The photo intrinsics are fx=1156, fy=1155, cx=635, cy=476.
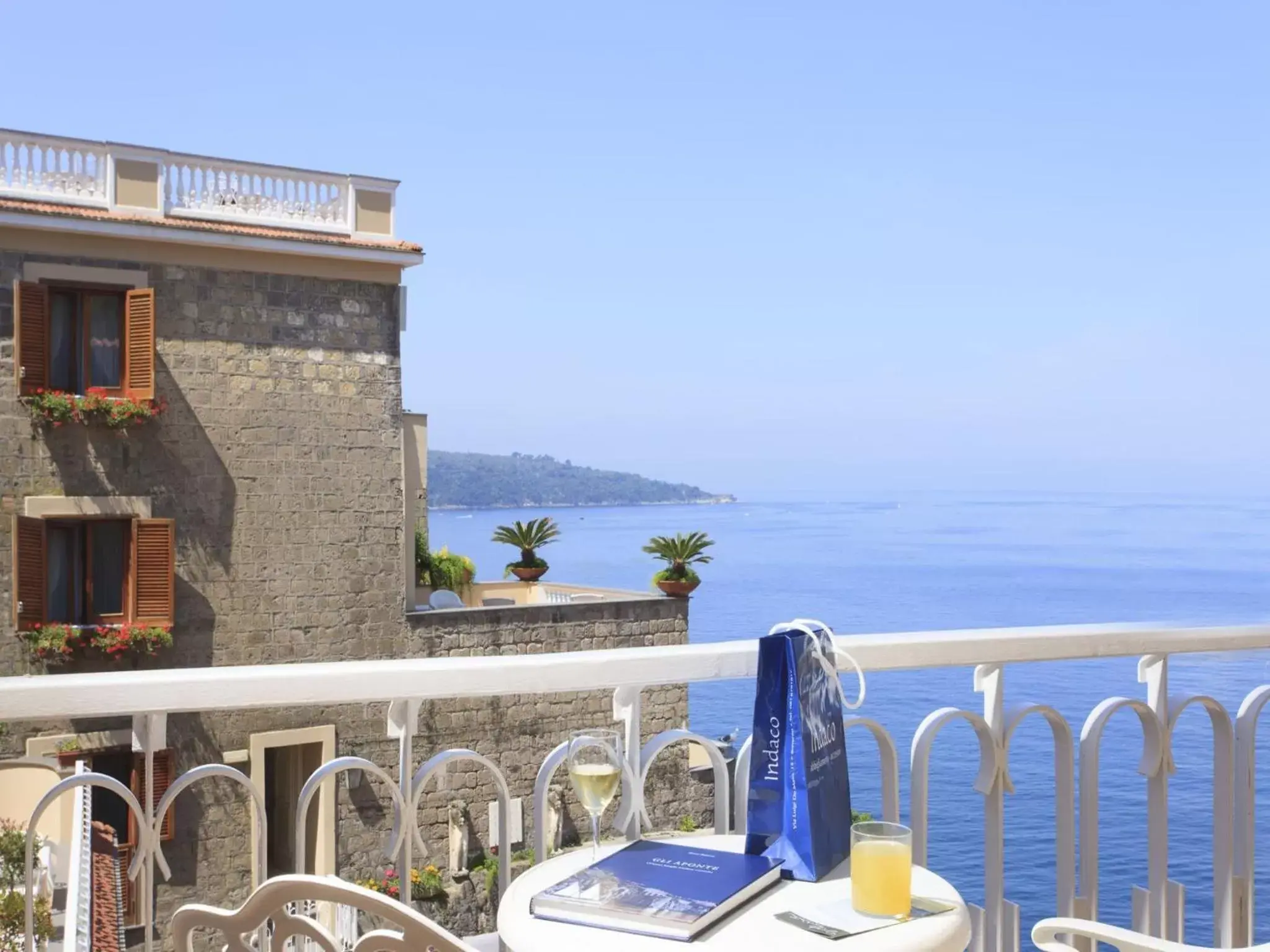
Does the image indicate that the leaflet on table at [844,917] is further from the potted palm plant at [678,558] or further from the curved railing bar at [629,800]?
the potted palm plant at [678,558]

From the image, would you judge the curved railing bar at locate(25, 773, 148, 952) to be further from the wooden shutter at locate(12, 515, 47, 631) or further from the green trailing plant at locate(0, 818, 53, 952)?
the wooden shutter at locate(12, 515, 47, 631)

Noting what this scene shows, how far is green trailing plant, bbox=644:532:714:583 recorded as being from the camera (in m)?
15.9

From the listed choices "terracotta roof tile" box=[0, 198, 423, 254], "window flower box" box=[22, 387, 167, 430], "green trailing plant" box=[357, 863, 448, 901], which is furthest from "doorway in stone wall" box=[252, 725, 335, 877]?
"terracotta roof tile" box=[0, 198, 423, 254]

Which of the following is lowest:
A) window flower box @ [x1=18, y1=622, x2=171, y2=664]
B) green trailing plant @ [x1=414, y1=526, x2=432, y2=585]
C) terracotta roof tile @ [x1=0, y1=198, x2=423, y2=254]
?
window flower box @ [x1=18, y1=622, x2=171, y2=664]

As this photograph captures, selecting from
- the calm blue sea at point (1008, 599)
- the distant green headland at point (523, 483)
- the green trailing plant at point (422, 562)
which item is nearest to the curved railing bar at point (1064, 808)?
the calm blue sea at point (1008, 599)

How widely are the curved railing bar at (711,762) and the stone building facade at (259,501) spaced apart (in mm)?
11100

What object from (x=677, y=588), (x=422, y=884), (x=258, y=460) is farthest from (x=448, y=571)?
(x=422, y=884)

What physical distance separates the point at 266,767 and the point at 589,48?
4526 centimetres

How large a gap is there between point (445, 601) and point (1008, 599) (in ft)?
130

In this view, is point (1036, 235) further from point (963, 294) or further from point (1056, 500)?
point (1056, 500)

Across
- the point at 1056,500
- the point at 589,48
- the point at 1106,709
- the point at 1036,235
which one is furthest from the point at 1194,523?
the point at 1106,709

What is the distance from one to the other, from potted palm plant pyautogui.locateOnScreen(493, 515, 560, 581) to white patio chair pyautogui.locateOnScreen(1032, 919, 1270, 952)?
16.3 meters

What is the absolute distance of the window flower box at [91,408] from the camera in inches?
486

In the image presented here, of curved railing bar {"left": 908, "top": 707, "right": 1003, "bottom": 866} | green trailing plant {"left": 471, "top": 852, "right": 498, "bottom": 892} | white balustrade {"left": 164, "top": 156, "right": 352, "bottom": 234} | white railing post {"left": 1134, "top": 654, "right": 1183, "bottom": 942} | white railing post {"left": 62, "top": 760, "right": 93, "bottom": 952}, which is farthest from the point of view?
green trailing plant {"left": 471, "top": 852, "right": 498, "bottom": 892}
